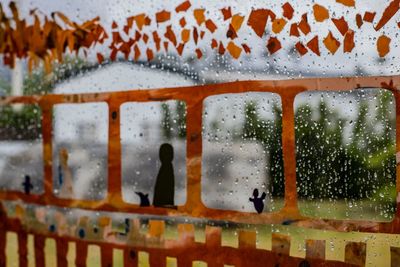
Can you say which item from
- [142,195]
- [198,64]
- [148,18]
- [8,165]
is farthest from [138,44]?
[8,165]

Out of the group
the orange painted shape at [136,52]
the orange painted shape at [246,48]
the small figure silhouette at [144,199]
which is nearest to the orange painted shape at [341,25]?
the orange painted shape at [246,48]

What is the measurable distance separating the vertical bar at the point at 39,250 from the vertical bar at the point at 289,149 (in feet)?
2.82

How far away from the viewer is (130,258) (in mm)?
1841

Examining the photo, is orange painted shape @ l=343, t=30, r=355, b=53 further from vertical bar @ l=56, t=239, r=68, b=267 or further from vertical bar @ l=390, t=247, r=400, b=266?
vertical bar @ l=56, t=239, r=68, b=267

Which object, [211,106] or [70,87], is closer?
[211,106]

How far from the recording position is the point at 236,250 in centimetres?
165

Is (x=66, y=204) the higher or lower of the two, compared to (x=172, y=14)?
lower

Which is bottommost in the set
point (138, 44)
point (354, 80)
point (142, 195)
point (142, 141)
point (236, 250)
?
point (236, 250)

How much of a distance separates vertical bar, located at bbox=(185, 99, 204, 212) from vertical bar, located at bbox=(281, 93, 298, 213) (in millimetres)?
234

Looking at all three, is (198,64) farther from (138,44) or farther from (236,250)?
(236,250)

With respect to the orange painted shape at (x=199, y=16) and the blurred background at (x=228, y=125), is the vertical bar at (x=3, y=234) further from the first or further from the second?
the orange painted shape at (x=199, y=16)

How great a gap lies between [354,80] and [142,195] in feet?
2.16

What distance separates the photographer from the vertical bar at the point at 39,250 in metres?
2.05

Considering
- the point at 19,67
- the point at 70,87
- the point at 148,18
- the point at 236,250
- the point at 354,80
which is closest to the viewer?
the point at 354,80
